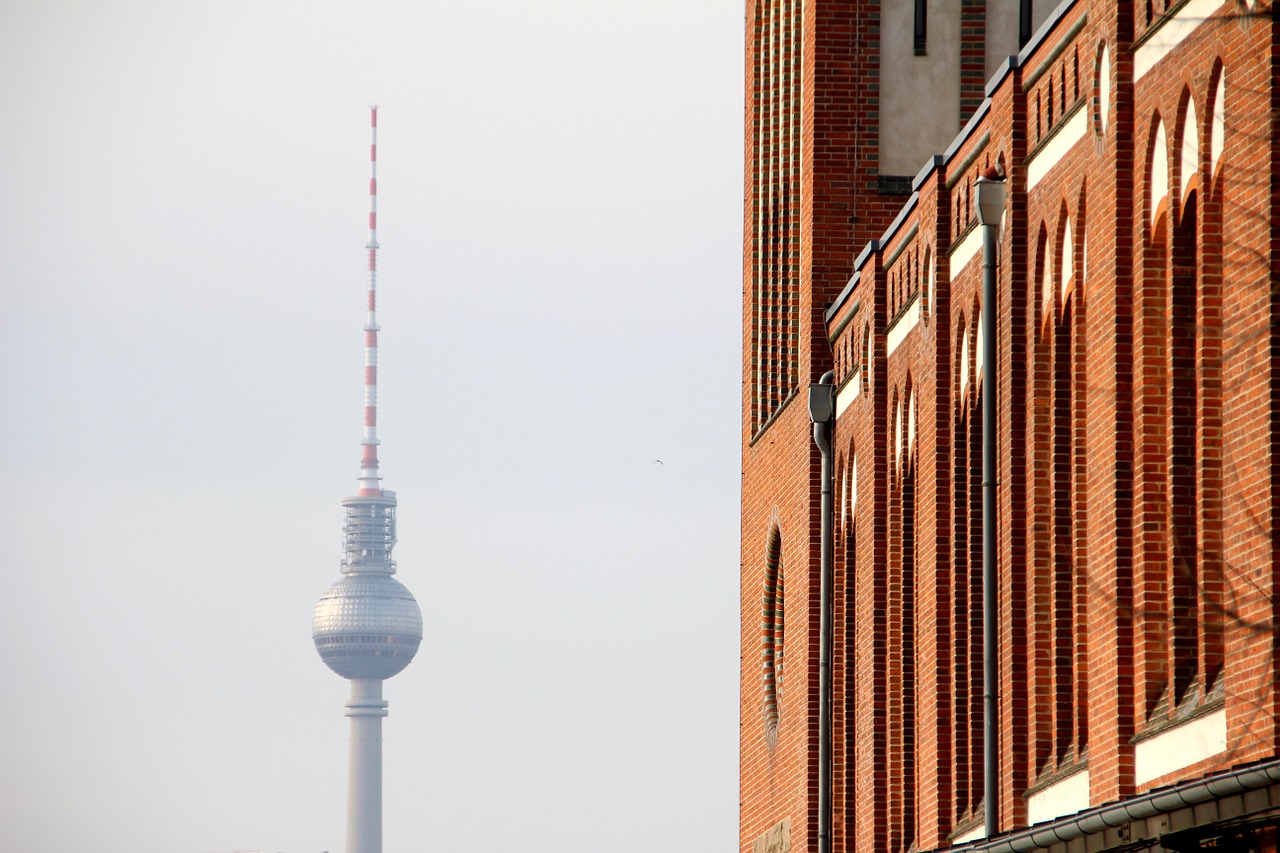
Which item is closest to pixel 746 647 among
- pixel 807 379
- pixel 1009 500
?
pixel 807 379

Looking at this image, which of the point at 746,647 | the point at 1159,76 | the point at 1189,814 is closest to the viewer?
the point at 1189,814

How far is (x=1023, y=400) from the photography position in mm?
21047

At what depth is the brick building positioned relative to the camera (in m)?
15.6

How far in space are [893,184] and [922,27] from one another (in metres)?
1.86

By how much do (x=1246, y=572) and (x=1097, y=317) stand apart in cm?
357

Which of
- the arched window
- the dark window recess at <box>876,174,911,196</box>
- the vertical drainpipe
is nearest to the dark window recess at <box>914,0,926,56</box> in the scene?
the dark window recess at <box>876,174,911,196</box>

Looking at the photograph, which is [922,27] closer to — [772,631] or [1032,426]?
[772,631]

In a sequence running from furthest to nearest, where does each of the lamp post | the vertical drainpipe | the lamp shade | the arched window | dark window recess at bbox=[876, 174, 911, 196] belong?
1. the arched window
2. dark window recess at bbox=[876, 174, 911, 196]
3. the vertical drainpipe
4. the lamp shade
5. the lamp post

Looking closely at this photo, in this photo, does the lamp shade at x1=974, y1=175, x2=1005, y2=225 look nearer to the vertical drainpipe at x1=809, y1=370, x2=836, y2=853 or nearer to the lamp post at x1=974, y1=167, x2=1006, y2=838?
the lamp post at x1=974, y1=167, x2=1006, y2=838

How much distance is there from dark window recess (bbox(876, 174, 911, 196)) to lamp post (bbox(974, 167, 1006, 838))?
973cm

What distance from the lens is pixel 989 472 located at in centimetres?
2078

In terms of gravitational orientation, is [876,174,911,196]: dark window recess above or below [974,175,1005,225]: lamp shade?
above

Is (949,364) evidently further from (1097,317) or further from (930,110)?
(930,110)

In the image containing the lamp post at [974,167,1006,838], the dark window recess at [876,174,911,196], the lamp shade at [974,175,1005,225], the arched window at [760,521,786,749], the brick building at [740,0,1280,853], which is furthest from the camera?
the arched window at [760,521,786,749]
